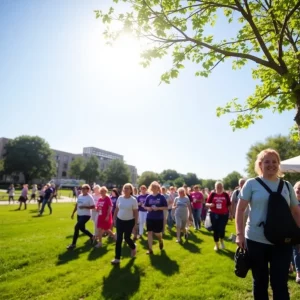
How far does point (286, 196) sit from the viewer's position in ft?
11.3

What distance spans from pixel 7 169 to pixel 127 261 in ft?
249

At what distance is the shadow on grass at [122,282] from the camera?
5316 mm

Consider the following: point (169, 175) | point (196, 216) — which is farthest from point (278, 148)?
point (169, 175)

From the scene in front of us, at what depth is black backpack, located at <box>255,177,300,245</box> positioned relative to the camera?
10.4 ft

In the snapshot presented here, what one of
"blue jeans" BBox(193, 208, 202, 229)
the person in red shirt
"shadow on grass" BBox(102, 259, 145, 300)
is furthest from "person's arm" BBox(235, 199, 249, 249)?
"blue jeans" BBox(193, 208, 202, 229)

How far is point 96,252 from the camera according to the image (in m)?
9.01

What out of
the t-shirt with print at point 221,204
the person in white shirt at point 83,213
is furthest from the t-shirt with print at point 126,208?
the t-shirt with print at point 221,204

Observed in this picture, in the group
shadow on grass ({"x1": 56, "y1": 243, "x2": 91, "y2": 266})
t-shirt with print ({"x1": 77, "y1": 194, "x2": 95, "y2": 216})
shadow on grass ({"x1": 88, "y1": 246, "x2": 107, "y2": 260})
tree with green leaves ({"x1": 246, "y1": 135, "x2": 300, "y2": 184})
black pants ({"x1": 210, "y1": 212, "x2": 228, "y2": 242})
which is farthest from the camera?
tree with green leaves ({"x1": 246, "y1": 135, "x2": 300, "y2": 184})

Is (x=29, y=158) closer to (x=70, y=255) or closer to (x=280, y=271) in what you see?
(x=70, y=255)

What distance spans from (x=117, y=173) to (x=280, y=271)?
328ft

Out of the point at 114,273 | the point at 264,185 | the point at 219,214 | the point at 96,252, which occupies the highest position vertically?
the point at 264,185

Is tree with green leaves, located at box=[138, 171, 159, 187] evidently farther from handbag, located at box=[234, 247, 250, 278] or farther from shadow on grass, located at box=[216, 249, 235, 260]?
handbag, located at box=[234, 247, 250, 278]

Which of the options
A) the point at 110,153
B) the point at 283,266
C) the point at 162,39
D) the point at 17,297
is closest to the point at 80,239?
the point at 17,297

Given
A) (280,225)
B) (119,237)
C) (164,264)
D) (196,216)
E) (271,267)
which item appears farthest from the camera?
(196,216)
